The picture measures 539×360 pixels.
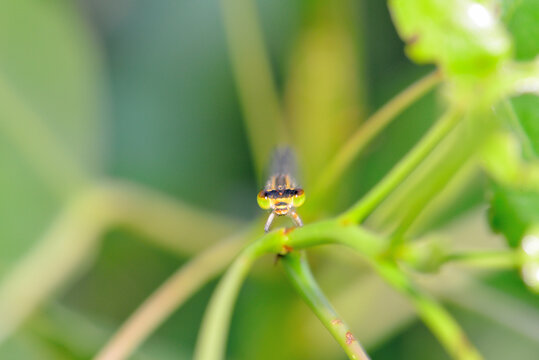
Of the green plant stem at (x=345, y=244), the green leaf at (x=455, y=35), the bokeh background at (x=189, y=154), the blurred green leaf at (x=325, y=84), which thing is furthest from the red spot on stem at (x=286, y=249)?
the blurred green leaf at (x=325, y=84)

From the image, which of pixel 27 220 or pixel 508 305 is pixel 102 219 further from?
pixel 508 305

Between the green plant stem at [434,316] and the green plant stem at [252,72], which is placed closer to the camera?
the green plant stem at [434,316]

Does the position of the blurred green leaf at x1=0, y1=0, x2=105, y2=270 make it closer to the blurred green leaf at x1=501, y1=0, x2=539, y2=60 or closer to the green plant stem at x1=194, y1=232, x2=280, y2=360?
the green plant stem at x1=194, y1=232, x2=280, y2=360

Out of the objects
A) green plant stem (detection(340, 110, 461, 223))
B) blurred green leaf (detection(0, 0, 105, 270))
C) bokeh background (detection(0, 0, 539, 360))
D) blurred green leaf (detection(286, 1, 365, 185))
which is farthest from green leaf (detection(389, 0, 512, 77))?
blurred green leaf (detection(0, 0, 105, 270))

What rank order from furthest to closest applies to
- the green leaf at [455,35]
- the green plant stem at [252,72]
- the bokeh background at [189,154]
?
the green plant stem at [252,72]
the bokeh background at [189,154]
the green leaf at [455,35]

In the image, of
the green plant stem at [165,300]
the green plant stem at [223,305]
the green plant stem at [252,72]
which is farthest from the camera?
the green plant stem at [252,72]

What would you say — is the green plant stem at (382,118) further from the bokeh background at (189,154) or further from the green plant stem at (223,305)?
the bokeh background at (189,154)

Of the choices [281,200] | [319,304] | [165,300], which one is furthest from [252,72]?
[319,304]

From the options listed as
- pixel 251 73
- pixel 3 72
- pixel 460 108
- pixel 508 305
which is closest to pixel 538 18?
pixel 460 108
